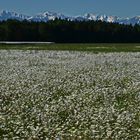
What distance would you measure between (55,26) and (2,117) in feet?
445

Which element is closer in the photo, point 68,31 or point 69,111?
point 69,111

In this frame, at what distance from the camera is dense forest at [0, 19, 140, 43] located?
140 metres

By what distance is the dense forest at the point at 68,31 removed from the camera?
14050 cm

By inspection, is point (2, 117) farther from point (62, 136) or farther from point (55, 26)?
point (55, 26)

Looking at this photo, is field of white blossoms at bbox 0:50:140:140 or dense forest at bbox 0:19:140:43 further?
dense forest at bbox 0:19:140:43

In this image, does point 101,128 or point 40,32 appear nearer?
point 101,128

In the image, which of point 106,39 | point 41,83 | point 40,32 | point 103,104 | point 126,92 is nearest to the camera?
point 103,104

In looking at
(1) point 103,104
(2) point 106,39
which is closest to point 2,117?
(1) point 103,104

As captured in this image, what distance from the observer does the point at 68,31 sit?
5866 inches

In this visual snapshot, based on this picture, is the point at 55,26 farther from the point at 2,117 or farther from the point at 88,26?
the point at 2,117

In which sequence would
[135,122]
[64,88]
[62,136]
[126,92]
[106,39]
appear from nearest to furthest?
[62,136]
[135,122]
[126,92]
[64,88]
[106,39]

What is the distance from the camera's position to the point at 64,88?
21.0 meters

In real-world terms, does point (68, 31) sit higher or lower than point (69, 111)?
higher

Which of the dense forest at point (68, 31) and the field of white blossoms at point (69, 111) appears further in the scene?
the dense forest at point (68, 31)
